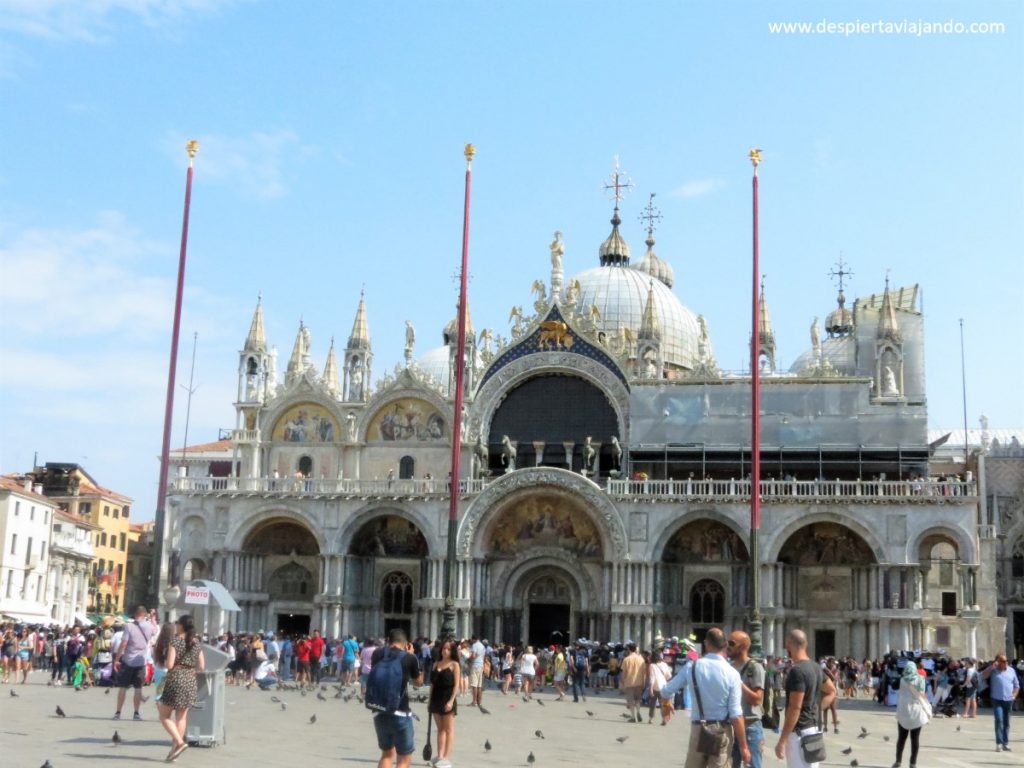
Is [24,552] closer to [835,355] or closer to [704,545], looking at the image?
Result: [704,545]

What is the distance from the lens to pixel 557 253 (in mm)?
52906

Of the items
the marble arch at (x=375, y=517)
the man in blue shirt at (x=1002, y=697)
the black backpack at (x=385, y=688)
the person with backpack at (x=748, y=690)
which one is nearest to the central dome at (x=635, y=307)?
the marble arch at (x=375, y=517)

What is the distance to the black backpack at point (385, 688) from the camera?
13.4 m

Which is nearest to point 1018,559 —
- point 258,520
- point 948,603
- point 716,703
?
point 948,603

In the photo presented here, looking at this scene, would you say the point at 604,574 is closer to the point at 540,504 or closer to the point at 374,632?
the point at 540,504

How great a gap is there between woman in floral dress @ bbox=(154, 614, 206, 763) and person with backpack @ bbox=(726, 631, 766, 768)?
657 centimetres

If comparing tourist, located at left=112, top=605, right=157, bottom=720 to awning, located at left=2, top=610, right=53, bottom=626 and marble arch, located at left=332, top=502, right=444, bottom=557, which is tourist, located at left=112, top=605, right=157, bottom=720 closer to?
marble arch, located at left=332, top=502, right=444, bottom=557


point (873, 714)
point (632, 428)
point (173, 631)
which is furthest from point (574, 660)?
point (173, 631)

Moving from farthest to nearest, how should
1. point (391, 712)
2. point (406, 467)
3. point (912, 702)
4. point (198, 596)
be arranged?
1. point (406, 467)
2. point (198, 596)
3. point (912, 702)
4. point (391, 712)

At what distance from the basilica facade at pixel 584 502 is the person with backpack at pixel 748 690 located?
3049cm

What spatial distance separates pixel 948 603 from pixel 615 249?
24.2m

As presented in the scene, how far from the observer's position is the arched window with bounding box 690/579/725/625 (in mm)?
48844

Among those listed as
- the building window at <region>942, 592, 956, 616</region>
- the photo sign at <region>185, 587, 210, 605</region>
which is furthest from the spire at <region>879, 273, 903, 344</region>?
the photo sign at <region>185, 587, 210, 605</region>

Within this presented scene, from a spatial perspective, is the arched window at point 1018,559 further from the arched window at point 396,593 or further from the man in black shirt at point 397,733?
the man in black shirt at point 397,733
